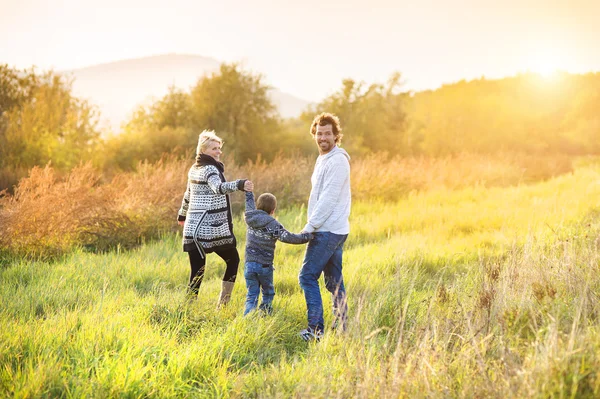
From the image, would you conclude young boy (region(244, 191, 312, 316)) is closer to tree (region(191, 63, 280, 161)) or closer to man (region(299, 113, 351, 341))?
man (region(299, 113, 351, 341))

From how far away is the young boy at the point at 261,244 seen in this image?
453cm

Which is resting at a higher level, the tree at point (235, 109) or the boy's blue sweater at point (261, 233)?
the tree at point (235, 109)

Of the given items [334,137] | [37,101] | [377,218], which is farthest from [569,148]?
[334,137]

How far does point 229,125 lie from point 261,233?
17.7m

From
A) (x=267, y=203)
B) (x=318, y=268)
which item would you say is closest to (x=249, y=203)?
(x=267, y=203)

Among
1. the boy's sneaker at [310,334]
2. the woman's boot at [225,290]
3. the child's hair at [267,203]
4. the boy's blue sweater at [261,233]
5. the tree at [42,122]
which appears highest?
the tree at [42,122]

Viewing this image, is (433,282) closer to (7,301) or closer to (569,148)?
(7,301)

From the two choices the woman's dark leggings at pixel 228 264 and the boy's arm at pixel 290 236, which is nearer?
the boy's arm at pixel 290 236

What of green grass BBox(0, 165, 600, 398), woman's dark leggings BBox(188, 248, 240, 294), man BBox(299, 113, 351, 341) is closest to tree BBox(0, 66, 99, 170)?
green grass BBox(0, 165, 600, 398)

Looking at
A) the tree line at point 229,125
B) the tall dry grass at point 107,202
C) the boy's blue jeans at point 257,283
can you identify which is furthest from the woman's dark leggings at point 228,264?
the tree line at point 229,125

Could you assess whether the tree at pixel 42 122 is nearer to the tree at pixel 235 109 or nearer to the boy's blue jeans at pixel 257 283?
the tree at pixel 235 109

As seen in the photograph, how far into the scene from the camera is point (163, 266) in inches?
264

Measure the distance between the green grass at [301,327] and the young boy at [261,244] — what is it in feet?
0.81

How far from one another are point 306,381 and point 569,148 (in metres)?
40.8
